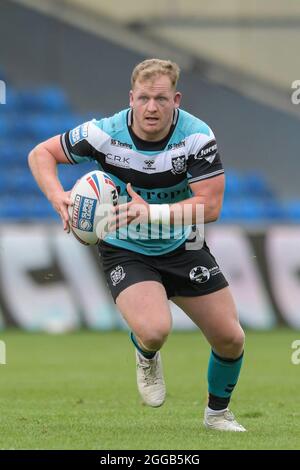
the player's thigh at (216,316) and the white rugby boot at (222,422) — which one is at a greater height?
the player's thigh at (216,316)

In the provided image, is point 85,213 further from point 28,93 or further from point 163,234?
point 28,93

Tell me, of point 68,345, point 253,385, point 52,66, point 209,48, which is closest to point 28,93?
point 52,66

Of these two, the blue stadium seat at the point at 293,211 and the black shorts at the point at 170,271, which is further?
the blue stadium seat at the point at 293,211

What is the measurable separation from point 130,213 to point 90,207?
25 centimetres

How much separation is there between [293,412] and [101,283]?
7.55 metres

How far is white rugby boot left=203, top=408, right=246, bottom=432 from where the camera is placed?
293 inches

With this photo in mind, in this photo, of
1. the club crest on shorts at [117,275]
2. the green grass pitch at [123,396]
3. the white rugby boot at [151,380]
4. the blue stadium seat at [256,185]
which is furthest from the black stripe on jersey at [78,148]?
the blue stadium seat at [256,185]

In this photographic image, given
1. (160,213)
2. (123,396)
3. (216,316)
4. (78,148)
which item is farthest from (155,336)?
(123,396)

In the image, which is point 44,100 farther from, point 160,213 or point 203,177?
point 160,213

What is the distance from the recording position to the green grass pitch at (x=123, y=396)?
22.8 feet

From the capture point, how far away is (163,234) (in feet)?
24.5

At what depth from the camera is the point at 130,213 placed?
691 centimetres

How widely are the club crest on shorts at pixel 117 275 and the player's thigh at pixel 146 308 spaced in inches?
4.3

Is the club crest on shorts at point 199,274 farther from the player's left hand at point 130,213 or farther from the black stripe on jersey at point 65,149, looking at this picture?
the black stripe on jersey at point 65,149
